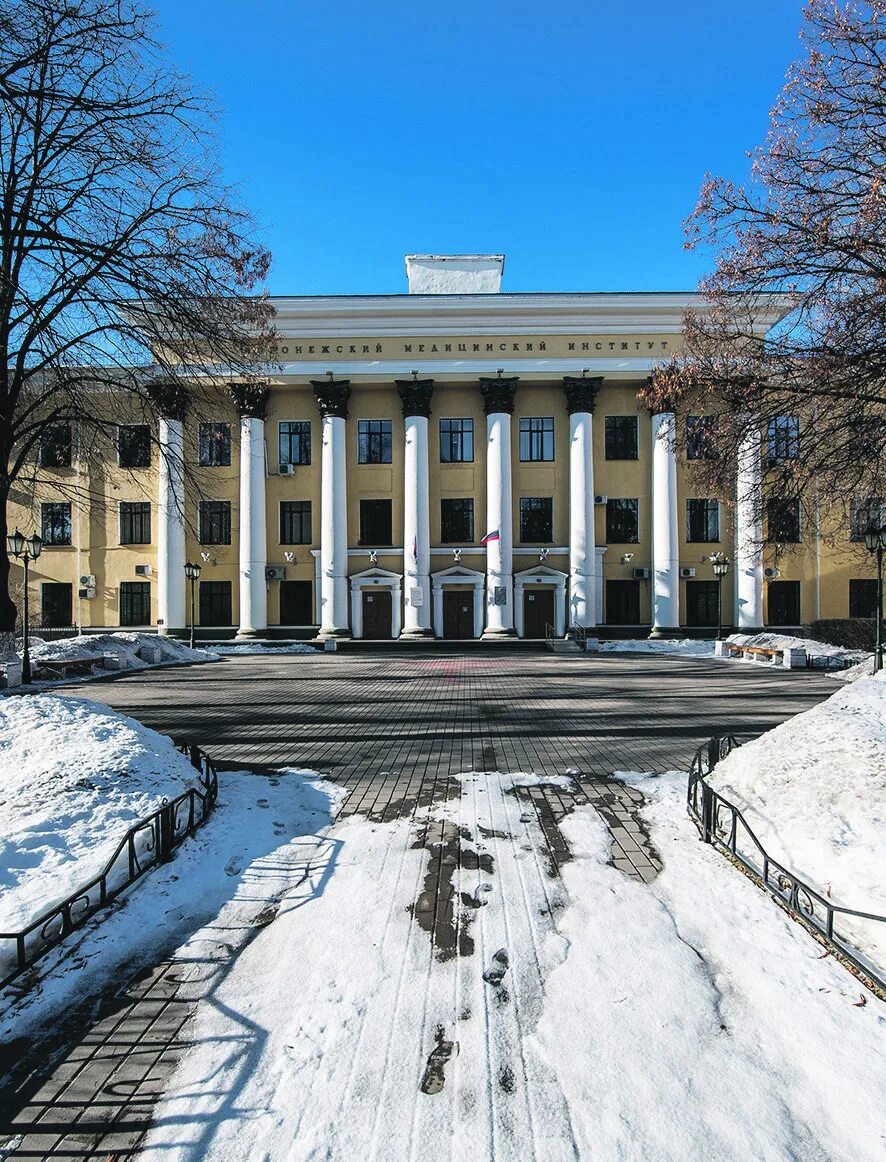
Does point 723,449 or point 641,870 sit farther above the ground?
point 723,449

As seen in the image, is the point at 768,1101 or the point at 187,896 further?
the point at 187,896

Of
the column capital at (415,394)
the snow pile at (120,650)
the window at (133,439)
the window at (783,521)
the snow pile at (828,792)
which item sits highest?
the column capital at (415,394)

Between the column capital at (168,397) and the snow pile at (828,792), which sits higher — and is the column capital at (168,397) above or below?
above

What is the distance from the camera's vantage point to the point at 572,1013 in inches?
120

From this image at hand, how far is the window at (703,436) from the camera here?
9379 millimetres

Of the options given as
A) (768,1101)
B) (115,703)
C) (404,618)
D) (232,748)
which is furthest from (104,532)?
(768,1101)

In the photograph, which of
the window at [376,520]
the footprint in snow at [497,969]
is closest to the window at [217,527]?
the window at [376,520]

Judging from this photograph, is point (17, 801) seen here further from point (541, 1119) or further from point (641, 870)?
point (641, 870)

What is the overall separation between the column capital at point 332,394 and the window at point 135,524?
35.7ft

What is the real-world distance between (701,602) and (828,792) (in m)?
27.8

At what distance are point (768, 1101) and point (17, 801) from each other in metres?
5.55

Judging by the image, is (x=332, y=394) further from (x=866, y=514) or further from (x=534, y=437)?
Result: (x=866, y=514)

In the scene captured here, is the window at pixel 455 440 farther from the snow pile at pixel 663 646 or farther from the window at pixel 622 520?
the snow pile at pixel 663 646

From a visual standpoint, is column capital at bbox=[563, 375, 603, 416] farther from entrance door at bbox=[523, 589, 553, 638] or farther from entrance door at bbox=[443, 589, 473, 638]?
entrance door at bbox=[443, 589, 473, 638]
